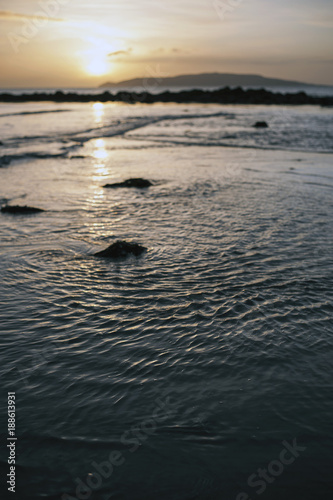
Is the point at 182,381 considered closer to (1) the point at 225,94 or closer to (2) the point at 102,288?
(2) the point at 102,288

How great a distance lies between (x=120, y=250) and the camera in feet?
29.3

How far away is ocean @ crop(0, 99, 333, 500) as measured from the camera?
395 cm

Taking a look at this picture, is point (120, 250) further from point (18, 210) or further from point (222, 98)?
point (222, 98)

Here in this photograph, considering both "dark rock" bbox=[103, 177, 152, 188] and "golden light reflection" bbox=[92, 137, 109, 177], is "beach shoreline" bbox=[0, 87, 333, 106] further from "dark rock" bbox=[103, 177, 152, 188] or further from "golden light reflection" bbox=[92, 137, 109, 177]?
"dark rock" bbox=[103, 177, 152, 188]

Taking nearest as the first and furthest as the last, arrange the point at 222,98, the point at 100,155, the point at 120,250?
1. the point at 120,250
2. the point at 100,155
3. the point at 222,98

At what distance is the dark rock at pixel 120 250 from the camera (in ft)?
29.2

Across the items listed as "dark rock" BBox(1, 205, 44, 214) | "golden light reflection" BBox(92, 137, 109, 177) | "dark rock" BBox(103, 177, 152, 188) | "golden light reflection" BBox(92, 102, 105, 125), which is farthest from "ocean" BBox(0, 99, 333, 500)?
"golden light reflection" BBox(92, 102, 105, 125)

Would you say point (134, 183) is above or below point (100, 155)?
below

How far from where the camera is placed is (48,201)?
557 inches

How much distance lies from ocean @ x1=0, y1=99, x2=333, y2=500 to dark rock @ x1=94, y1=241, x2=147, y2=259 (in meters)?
0.21

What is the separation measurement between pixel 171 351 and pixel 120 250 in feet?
12.0

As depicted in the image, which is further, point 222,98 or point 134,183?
point 222,98

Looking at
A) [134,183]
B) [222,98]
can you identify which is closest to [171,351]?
[134,183]

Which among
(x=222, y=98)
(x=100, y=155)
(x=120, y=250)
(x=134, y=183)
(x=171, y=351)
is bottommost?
(x=171, y=351)
